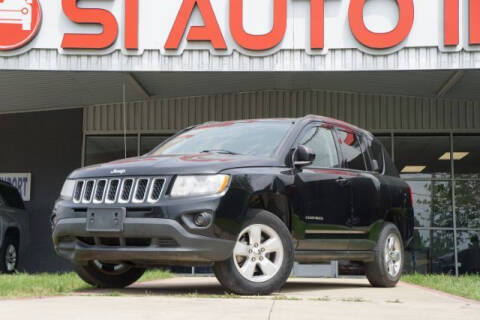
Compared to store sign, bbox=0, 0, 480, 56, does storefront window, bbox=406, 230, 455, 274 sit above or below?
below

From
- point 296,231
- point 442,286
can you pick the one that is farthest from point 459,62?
point 296,231

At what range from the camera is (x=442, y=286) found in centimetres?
902

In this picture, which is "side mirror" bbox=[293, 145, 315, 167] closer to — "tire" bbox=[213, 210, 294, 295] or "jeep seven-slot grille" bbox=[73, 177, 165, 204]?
"tire" bbox=[213, 210, 294, 295]

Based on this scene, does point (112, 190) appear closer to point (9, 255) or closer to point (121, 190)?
point (121, 190)

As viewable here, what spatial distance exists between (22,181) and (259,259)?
44.4 ft

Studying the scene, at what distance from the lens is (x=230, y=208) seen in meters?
6.68

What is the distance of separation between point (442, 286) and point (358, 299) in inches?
111

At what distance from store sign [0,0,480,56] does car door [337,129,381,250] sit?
5745 millimetres

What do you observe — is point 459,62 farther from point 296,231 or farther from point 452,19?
point 296,231

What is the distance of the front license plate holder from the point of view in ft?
21.9

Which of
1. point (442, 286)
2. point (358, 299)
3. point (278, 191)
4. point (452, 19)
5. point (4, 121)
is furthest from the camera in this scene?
point (4, 121)

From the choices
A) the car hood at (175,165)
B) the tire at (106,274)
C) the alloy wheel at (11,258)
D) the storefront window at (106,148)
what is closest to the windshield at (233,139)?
the car hood at (175,165)

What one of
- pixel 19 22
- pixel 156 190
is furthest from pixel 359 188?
pixel 19 22


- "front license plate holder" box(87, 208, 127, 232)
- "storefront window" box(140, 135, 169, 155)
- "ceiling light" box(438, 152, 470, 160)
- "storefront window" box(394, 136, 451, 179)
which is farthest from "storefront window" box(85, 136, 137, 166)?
"front license plate holder" box(87, 208, 127, 232)
